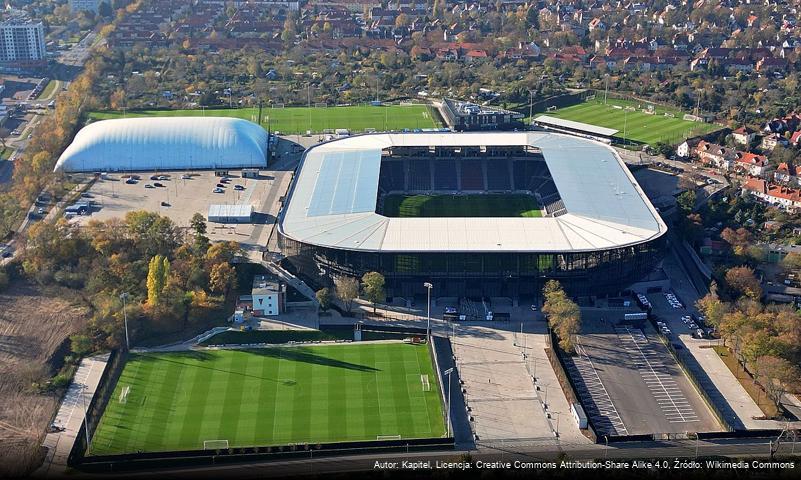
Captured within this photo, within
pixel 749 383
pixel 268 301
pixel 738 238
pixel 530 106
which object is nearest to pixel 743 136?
pixel 530 106

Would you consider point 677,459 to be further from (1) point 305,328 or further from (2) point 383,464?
(1) point 305,328

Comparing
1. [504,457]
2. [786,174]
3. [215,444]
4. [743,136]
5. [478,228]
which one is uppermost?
[478,228]

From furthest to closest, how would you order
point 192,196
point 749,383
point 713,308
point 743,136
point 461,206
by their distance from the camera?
1. point 743,136
2. point 192,196
3. point 461,206
4. point 713,308
5. point 749,383

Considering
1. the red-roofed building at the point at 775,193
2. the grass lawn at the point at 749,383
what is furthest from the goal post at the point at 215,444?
the red-roofed building at the point at 775,193

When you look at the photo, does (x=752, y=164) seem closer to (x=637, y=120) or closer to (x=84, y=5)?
(x=637, y=120)

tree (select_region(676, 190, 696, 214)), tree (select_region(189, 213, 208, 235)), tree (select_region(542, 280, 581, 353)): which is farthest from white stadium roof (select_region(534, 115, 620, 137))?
tree (select_region(189, 213, 208, 235))

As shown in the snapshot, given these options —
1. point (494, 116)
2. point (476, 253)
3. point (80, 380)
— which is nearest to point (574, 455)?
point (476, 253)
